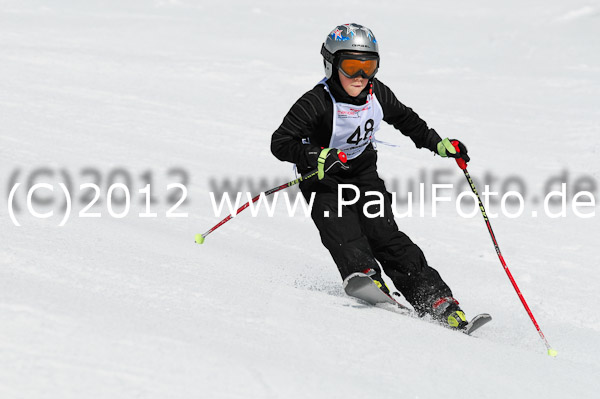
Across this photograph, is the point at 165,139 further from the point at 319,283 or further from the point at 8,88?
the point at 319,283

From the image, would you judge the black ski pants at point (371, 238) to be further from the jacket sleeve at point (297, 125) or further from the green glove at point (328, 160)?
the green glove at point (328, 160)

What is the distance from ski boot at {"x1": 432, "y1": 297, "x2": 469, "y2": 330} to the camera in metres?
4.39

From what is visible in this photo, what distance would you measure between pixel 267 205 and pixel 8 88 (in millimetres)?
5009

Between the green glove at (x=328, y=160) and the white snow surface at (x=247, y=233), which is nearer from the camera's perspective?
the white snow surface at (x=247, y=233)

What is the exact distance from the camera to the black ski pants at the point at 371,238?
4496 mm

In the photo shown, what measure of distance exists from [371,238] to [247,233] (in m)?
2.06

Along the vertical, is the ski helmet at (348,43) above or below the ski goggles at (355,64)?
above

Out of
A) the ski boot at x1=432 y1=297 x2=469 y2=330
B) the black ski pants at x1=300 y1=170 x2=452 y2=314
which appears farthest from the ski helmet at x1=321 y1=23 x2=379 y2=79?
the ski boot at x1=432 y1=297 x2=469 y2=330

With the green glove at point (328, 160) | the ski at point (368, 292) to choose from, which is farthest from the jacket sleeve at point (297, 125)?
the ski at point (368, 292)

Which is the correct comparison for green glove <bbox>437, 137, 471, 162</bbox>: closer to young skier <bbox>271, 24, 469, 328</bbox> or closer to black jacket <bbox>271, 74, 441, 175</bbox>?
→ young skier <bbox>271, 24, 469, 328</bbox>

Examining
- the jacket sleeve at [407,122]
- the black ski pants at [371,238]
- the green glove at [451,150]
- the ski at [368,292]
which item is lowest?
the ski at [368,292]

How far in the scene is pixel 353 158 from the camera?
473 cm

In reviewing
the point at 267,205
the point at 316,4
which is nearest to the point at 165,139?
the point at 267,205

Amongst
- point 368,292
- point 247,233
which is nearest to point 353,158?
point 368,292
